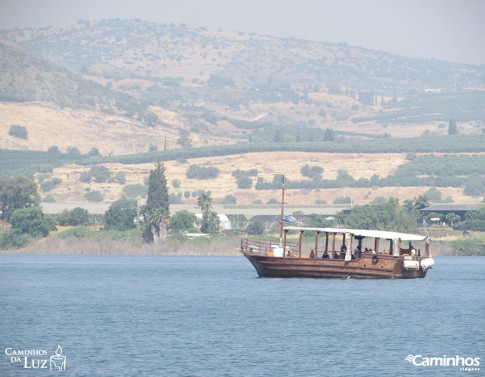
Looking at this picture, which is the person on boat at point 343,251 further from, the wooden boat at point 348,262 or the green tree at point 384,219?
the green tree at point 384,219

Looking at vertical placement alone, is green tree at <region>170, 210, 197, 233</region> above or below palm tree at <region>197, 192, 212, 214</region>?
below

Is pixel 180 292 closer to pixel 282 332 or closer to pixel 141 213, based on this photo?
pixel 282 332

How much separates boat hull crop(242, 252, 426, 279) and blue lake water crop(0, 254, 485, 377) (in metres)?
1.10

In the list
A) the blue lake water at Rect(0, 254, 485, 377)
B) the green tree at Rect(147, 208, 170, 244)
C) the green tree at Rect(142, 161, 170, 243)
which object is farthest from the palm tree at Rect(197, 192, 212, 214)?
Result: the blue lake water at Rect(0, 254, 485, 377)

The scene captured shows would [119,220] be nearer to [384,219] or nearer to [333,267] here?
[384,219]

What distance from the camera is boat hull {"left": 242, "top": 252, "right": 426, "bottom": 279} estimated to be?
4114 inches

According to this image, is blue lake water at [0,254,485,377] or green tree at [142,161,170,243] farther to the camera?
green tree at [142,161,170,243]

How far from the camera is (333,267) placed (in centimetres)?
10456

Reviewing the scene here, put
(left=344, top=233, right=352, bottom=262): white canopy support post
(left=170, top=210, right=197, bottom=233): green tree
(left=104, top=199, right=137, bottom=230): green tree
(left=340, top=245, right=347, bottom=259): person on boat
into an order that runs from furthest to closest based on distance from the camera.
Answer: (left=104, top=199, right=137, bottom=230): green tree, (left=170, top=210, right=197, bottom=233): green tree, (left=340, top=245, right=347, bottom=259): person on boat, (left=344, top=233, right=352, bottom=262): white canopy support post

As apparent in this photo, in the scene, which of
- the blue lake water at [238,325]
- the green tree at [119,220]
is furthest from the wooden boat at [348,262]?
the green tree at [119,220]

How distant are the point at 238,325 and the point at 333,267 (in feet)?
111

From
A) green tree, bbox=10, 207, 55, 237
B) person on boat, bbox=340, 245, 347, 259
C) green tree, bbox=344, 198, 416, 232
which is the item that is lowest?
green tree, bbox=10, 207, 55, 237

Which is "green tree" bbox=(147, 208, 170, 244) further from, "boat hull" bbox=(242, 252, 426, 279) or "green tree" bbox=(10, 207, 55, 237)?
"boat hull" bbox=(242, 252, 426, 279)

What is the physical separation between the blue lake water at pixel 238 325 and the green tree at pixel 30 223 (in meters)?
71.7
